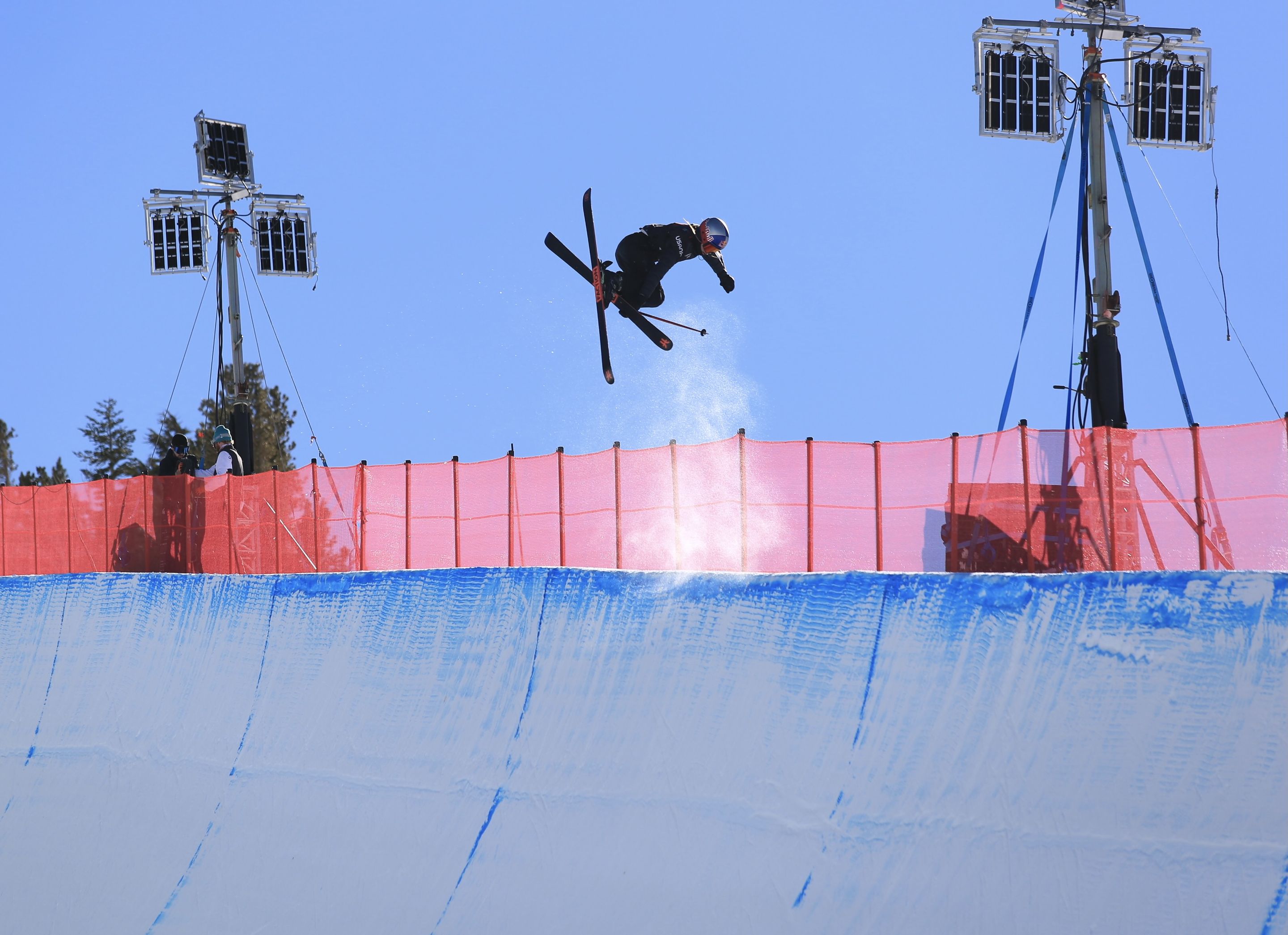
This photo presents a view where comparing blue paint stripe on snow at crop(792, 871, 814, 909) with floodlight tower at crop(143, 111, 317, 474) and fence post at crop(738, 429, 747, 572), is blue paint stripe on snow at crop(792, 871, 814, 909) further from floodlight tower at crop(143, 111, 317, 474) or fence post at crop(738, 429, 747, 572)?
floodlight tower at crop(143, 111, 317, 474)

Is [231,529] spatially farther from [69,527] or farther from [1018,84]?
[1018,84]

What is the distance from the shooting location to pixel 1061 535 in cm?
1117

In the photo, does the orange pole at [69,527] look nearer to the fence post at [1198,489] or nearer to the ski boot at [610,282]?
the ski boot at [610,282]

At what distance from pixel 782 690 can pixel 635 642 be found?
128 centimetres

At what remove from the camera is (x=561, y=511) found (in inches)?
540

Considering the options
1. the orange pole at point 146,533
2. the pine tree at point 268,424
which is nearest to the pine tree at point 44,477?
the pine tree at point 268,424

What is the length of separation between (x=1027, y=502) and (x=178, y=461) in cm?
1030

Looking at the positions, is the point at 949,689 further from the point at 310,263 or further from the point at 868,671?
the point at 310,263

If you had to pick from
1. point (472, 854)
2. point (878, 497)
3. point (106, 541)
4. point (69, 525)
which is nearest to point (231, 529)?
point (106, 541)

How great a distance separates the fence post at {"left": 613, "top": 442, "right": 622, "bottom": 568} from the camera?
43.3 ft

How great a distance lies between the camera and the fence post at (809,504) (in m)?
12.2

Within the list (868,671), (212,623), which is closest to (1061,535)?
(868,671)

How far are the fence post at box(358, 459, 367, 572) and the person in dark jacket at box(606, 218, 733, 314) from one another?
4059mm

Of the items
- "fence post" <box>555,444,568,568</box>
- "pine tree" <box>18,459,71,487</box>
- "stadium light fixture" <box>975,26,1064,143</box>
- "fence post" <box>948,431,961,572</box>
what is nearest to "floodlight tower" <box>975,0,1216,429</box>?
"stadium light fixture" <box>975,26,1064,143</box>
